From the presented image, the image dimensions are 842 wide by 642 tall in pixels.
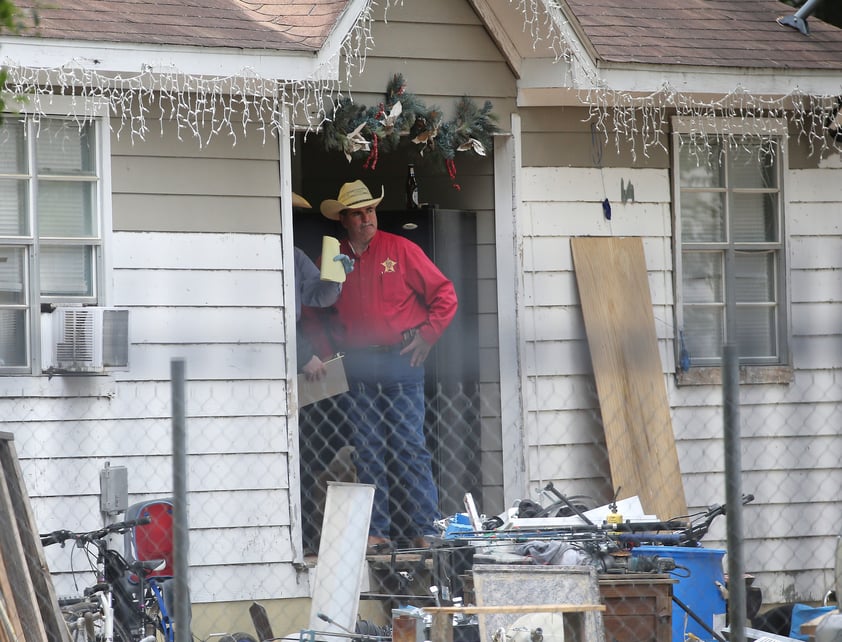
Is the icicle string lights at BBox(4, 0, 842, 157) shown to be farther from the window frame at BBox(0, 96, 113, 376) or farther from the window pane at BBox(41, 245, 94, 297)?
the window pane at BBox(41, 245, 94, 297)

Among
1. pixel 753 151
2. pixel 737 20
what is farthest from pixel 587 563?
pixel 737 20

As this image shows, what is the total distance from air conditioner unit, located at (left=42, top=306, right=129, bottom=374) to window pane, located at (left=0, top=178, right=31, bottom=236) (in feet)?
1.63

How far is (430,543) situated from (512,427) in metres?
1.42

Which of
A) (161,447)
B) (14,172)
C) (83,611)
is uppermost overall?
(14,172)

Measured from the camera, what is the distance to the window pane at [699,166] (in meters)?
8.48

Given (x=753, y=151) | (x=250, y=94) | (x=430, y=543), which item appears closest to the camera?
(x=430, y=543)

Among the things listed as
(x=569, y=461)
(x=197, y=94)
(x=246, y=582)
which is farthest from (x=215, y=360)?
(x=569, y=461)

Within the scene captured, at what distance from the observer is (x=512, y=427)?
807 centimetres

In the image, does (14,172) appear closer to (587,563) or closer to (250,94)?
(250,94)

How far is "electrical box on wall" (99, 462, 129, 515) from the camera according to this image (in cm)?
693

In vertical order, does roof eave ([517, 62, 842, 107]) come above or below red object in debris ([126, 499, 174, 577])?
above

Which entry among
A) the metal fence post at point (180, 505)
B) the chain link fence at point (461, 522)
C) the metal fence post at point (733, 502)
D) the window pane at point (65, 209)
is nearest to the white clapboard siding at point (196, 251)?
the window pane at point (65, 209)

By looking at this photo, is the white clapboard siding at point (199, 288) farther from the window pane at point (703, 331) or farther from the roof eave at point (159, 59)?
the window pane at point (703, 331)

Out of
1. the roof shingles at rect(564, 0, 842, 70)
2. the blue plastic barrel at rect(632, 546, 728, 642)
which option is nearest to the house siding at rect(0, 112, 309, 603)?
the blue plastic barrel at rect(632, 546, 728, 642)
